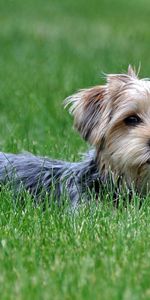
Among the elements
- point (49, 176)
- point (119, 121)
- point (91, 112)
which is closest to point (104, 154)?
point (119, 121)

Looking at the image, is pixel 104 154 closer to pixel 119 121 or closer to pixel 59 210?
pixel 119 121

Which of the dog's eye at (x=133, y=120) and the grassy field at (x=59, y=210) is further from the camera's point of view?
the dog's eye at (x=133, y=120)

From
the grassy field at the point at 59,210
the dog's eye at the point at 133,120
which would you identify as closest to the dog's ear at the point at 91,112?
the dog's eye at the point at 133,120

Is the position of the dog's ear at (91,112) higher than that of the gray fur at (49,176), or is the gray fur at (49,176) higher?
the dog's ear at (91,112)

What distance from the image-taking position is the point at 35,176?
7172 millimetres

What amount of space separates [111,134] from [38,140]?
2.87 meters

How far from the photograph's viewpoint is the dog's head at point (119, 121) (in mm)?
6348

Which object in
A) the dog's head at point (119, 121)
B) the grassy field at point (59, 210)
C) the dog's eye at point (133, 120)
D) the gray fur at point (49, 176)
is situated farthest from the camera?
the gray fur at point (49, 176)

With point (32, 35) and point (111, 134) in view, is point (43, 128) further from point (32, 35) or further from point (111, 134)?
point (32, 35)

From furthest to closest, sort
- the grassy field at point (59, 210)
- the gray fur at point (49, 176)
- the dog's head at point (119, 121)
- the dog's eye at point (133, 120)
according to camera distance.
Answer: the gray fur at point (49, 176), the dog's eye at point (133, 120), the dog's head at point (119, 121), the grassy field at point (59, 210)

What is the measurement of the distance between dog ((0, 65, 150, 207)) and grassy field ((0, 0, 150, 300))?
416mm

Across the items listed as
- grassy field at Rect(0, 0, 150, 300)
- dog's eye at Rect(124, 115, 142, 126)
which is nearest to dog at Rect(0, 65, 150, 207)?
dog's eye at Rect(124, 115, 142, 126)

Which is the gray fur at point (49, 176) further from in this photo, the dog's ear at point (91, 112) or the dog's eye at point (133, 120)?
the dog's eye at point (133, 120)

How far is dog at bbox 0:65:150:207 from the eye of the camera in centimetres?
643
